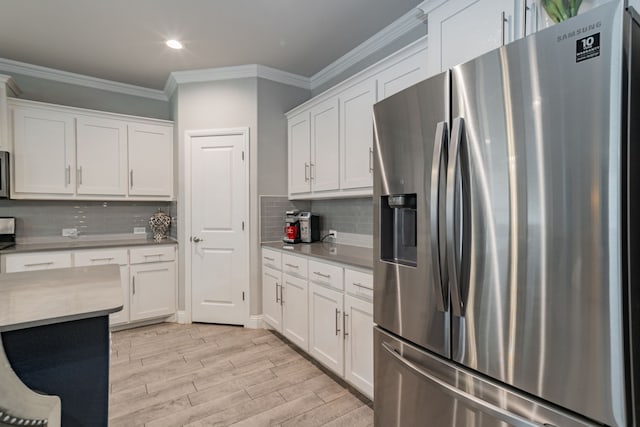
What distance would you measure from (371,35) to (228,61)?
58.4 inches

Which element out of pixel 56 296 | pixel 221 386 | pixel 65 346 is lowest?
pixel 221 386

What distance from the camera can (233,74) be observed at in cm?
353

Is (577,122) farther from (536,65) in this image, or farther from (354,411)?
(354,411)

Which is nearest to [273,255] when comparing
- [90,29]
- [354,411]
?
[354,411]

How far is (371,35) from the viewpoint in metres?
2.87

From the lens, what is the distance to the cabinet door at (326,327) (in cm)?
229

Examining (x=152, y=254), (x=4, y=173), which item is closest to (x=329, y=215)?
(x=152, y=254)

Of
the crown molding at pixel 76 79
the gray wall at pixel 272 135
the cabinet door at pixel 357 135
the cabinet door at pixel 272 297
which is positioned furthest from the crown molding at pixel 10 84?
the cabinet door at pixel 357 135

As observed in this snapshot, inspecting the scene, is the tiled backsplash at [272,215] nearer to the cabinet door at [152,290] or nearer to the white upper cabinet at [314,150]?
the white upper cabinet at [314,150]

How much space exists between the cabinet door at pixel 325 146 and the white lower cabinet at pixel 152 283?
187 cm

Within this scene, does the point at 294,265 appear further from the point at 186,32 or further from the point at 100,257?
the point at 186,32

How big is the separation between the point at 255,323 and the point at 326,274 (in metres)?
1.46

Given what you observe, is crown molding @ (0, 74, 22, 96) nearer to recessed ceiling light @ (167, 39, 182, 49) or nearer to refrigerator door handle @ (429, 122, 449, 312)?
recessed ceiling light @ (167, 39, 182, 49)

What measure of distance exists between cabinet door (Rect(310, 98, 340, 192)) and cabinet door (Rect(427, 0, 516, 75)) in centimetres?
113
